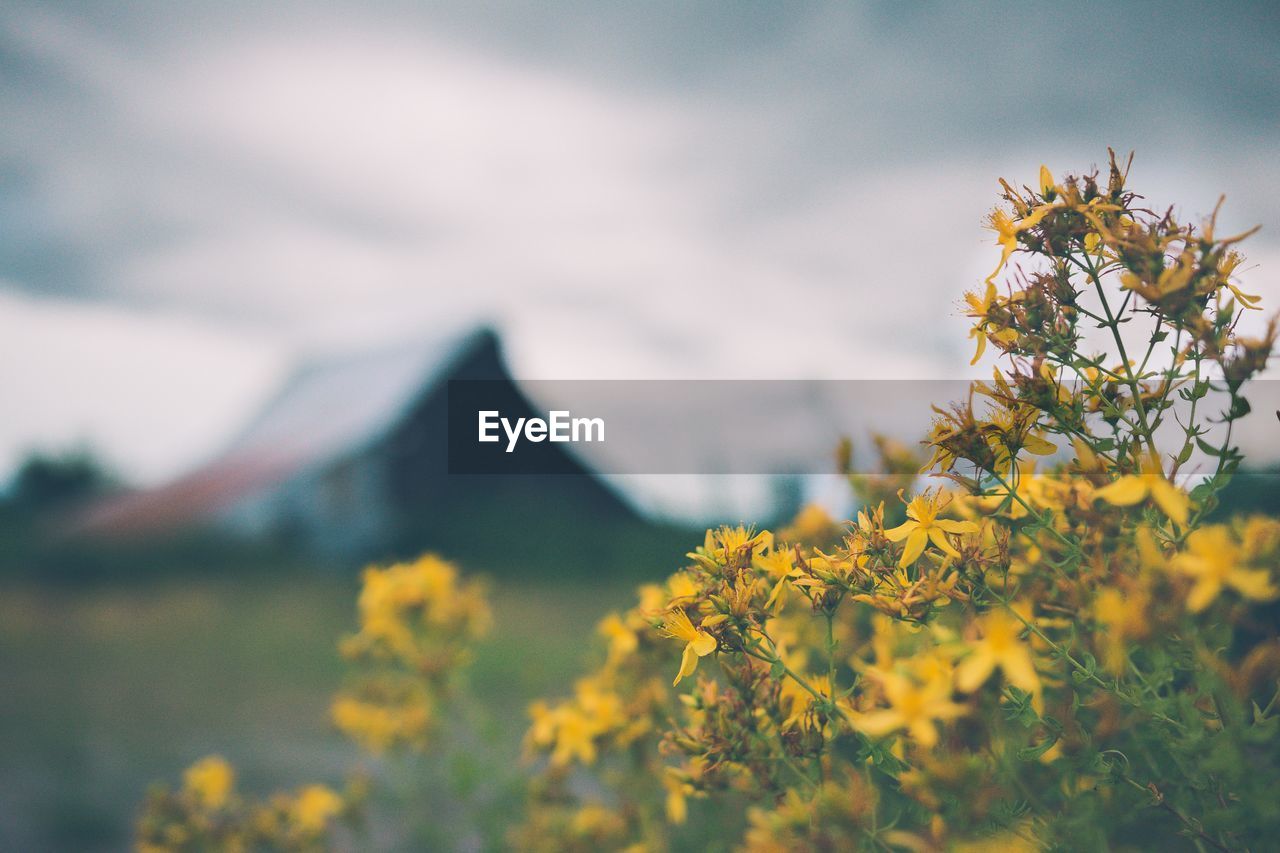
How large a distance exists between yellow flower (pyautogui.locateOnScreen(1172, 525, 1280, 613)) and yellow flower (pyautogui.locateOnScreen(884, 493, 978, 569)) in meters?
0.28

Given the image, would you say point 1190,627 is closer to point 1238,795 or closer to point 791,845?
point 1238,795

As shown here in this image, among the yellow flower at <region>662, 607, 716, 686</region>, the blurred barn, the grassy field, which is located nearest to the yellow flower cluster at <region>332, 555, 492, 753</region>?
the grassy field

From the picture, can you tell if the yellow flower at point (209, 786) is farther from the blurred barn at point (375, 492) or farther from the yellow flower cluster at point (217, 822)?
the blurred barn at point (375, 492)

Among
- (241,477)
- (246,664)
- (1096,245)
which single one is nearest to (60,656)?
(246,664)

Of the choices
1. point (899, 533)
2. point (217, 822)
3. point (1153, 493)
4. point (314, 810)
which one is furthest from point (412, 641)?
point (1153, 493)

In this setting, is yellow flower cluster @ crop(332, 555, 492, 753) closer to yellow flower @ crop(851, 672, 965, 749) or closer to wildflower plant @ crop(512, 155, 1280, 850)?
wildflower plant @ crop(512, 155, 1280, 850)

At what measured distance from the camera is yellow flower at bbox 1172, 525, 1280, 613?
763mm

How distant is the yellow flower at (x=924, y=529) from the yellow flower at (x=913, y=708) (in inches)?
9.6

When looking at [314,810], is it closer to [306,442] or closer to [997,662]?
[997,662]

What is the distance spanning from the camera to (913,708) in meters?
0.84

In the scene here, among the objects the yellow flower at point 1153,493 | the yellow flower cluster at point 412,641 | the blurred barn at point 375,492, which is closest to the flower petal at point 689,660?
the yellow flower at point 1153,493

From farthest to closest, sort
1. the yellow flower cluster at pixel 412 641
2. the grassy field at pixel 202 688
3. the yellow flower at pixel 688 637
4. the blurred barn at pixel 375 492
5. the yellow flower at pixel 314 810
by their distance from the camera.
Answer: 1. the blurred barn at pixel 375 492
2. the grassy field at pixel 202 688
3. the yellow flower cluster at pixel 412 641
4. the yellow flower at pixel 314 810
5. the yellow flower at pixel 688 637

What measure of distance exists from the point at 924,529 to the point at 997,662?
28 centimetres

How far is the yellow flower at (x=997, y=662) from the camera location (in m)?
Result: 0.81
